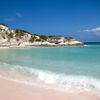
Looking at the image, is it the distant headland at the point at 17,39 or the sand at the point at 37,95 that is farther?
the distant headland at the point at 17,39

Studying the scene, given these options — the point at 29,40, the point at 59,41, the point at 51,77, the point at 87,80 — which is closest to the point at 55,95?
the point at 87,80

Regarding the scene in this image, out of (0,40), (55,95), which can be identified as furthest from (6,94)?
(0,40)

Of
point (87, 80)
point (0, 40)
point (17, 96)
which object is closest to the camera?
point (17, 96)

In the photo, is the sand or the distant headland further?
the distant headland

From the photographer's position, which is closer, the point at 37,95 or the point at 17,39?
the point at 37,95

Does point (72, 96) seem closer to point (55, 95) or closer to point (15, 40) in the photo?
point (55, 95)

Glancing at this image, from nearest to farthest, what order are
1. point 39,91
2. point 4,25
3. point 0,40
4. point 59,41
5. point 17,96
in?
point 17,96
point 39,91
point 0,40
point 4,25
point 59,41

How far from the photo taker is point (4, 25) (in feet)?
276

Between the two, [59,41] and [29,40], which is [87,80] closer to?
[29,40]

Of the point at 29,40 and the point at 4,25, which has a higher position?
the point at 4,25

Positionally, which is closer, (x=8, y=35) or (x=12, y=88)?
(x=12, y=88)

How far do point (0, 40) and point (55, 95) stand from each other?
7257 centimetres

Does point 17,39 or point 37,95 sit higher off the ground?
point 37,95

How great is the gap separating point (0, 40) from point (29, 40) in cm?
1340
